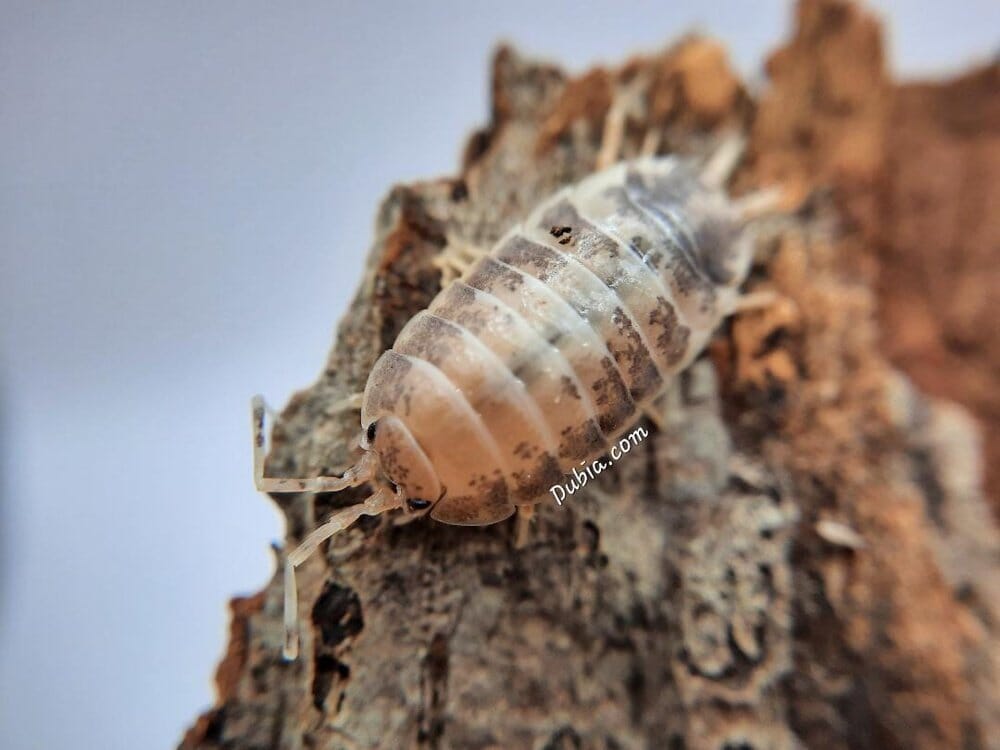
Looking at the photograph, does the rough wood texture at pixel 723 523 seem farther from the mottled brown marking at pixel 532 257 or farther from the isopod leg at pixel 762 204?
the mottled brown marking at pixel 532 257

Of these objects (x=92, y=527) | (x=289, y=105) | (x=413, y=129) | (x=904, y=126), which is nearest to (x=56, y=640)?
(x=92, y=527)

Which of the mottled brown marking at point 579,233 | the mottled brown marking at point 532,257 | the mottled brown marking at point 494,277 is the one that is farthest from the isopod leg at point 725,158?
the mottled brown marking at point 494,277

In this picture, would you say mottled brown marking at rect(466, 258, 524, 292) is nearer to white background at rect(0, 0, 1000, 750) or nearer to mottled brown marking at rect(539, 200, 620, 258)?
mottled brown marking at rect(539, 200, 620, 258)

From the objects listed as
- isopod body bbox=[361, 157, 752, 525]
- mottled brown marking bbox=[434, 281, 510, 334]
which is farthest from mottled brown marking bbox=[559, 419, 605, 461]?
mottled brown marking bbox=[434, 281, 510, 334]

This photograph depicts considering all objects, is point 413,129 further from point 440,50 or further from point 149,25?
point 149,25

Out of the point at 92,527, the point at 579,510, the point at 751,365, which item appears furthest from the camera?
the point at 92,527

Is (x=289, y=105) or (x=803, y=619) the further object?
(x=289, y=105)

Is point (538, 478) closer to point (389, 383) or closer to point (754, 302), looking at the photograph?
point (389, 383)
